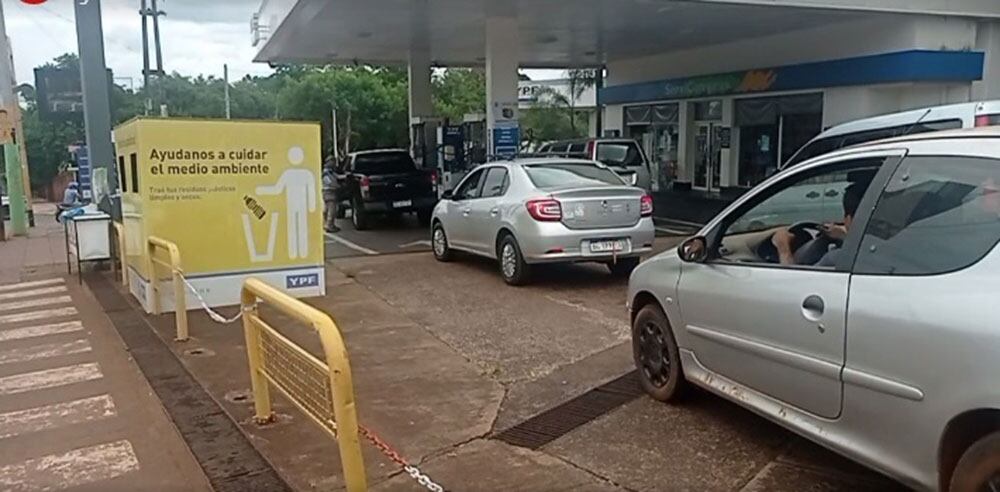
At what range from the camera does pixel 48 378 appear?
6.41 m

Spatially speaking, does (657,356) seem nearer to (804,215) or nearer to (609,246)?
(804,215)

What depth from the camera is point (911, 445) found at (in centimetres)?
331

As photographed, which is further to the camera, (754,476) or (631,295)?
(631,295)

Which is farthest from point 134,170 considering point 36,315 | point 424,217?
point 424,217

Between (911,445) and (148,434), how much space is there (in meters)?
4.30

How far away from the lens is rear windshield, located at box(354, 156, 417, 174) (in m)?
17.4

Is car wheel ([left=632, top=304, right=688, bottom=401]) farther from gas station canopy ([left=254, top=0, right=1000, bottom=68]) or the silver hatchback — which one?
gas station canopy ([left=254, top=0, right=1000, bottom=68])

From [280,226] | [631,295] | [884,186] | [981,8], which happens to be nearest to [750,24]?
[981,8]

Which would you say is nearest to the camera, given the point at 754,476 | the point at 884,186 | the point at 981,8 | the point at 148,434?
the point at 884,186

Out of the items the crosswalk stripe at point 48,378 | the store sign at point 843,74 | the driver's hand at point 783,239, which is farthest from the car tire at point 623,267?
the store sign at point 843,74

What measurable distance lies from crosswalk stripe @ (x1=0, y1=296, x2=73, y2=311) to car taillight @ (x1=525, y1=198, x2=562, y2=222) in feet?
18.8

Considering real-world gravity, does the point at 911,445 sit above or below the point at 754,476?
above

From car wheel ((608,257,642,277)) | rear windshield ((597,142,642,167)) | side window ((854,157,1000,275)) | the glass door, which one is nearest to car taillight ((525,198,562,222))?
car wheel ((608,257,642,277))

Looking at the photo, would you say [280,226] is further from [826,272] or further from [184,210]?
[826,272]
